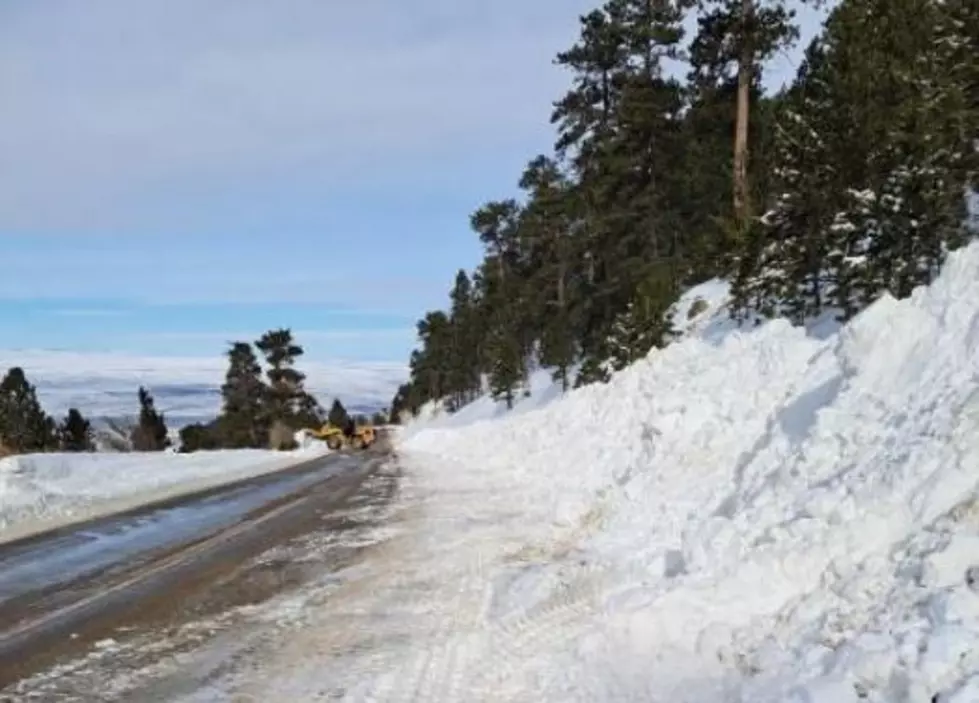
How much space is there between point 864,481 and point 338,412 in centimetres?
13654

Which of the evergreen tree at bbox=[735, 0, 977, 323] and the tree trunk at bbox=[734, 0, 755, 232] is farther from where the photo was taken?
the tree trunk at bbox=[734, 0, 755, 232]

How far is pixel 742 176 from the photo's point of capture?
2697cm

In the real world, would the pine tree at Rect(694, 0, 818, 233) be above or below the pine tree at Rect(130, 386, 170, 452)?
above

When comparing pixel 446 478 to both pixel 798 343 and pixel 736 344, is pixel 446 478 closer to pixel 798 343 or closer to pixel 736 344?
pixel 736 344

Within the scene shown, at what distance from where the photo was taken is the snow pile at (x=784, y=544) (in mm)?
4898

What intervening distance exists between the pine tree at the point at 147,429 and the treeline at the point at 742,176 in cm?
3711

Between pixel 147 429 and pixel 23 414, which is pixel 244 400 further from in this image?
pixel 23 414

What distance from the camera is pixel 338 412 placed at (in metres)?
141

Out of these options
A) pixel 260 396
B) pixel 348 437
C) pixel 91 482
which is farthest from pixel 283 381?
pixel 91 482

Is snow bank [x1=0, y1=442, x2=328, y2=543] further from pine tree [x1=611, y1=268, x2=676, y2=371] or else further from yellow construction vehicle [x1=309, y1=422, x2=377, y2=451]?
yellow construction vehicle [x1=309, y1=422, x2=377, y2=451]

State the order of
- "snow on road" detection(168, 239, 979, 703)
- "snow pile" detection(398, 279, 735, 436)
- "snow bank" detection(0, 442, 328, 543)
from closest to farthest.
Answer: "snow on road" detection(168, 239, 979, 703)
"snow bank" detection(0, 442, 328, 543)
"snow pile" detection(398, 279, 735, 436)

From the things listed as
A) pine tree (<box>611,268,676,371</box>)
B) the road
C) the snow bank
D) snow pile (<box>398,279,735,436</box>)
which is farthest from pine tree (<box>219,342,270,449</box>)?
the road

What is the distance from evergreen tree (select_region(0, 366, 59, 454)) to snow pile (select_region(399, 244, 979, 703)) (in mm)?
56338

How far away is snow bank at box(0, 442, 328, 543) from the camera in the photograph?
16.9 m
